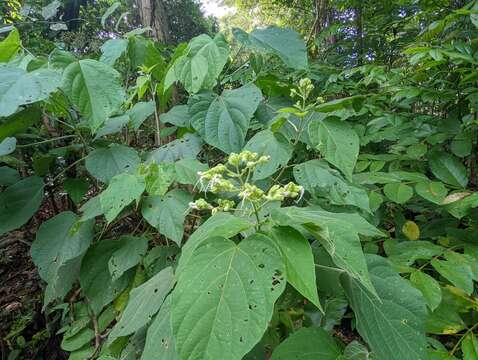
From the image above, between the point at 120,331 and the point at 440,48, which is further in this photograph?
the point at 440,48

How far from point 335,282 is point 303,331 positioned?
153mm

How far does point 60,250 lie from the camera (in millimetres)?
1112

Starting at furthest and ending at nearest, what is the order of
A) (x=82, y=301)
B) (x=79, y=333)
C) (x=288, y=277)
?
1. (x=82, y=301)
2. (x=79, y=333)
3. (x=288, y=277)

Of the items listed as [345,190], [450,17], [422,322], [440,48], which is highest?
[450,17]

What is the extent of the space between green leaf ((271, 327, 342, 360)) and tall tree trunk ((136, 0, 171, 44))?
2177mm

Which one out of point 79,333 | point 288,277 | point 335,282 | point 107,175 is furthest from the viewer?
point 79,333

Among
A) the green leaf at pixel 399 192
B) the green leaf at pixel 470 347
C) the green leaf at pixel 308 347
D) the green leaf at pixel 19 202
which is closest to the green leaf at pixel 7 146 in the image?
the green leaf at pixel 19 202

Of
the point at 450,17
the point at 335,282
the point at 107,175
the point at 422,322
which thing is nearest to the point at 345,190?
the point at 335,282

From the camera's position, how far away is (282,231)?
1.97 feet

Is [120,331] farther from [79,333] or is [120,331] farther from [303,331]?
[79,333]

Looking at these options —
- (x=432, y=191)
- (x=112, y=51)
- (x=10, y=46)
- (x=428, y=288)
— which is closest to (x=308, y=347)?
(x=428, y=288)

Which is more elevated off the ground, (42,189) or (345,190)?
(42,189)

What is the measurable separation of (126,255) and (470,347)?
111 centimetres

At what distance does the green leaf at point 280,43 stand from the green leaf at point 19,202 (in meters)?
1.04
